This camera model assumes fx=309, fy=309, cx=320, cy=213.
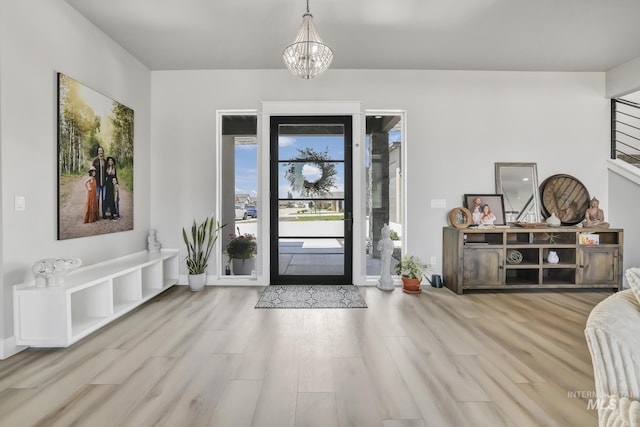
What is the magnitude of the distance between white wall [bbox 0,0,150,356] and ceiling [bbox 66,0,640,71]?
0.34 metres

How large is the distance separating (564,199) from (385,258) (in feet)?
8.34

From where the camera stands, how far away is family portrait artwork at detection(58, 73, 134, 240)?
2.68m

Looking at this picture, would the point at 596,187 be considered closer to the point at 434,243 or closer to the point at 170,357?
the point at 434,243

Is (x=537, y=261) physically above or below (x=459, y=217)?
below

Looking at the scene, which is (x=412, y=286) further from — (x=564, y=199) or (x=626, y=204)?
(x=626, y=204)

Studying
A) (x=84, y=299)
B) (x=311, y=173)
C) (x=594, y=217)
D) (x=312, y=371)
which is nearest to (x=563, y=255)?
(x=594, y=217)

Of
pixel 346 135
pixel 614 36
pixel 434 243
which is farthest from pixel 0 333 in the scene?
pixel 614 36

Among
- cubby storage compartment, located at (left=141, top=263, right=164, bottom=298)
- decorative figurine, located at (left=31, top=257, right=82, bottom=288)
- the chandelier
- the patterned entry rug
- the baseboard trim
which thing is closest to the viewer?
the baseboard trim

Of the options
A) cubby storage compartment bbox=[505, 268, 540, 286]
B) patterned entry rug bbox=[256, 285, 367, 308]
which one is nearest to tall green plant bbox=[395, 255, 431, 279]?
patterned entry rug bbox=[256, 285, 367, 308]

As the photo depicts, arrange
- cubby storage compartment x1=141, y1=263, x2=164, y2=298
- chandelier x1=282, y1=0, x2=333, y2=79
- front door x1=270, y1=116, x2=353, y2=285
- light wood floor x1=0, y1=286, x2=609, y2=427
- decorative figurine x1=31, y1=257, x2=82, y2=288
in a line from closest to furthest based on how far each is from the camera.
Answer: light wood floor x1=0, y1=286, x2=609, y2=427 < decorative figurine x1=31, y1=257, x2=82, y2=288 < chandelier x1=282, y1=0, x2=333, y2=79 < cubby storage compartment x1=141, y1=263, x2=164, y2=298 < front door x1=270, y1=116, x2=353, y2=285

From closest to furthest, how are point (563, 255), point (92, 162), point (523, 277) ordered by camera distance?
point (92, 162)
point (563, 255)
point (523, 277)

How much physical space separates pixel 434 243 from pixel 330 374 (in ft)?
8.83

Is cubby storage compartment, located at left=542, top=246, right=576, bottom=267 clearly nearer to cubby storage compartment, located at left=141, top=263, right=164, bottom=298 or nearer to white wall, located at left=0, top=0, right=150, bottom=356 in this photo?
cubby storage compartment, located at left=141, top=263, right=164, bottom=298

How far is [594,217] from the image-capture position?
3.84 m
